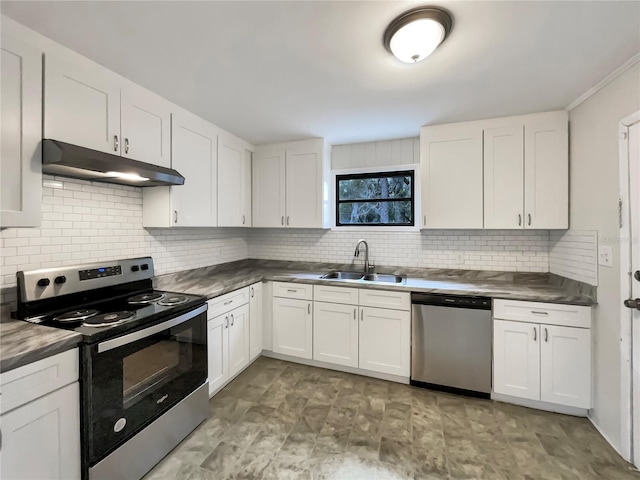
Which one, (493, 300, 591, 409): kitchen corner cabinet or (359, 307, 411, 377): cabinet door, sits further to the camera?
(359, 307, 411, 377): cabinet door

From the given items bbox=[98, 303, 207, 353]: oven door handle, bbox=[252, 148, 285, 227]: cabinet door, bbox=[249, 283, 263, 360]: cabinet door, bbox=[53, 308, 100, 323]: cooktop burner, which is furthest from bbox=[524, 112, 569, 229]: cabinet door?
bbox=[53, 308, 100, 323]: cooktop burner

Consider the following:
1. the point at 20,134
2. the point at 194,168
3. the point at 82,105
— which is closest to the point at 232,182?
the point at 194,168

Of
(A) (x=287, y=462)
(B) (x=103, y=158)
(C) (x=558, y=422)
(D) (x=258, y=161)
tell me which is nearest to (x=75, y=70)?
(B) (x=103, y=158)

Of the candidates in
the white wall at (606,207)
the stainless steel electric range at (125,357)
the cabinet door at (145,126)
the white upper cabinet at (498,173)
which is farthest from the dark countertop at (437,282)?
the cabinet door at (145,126)

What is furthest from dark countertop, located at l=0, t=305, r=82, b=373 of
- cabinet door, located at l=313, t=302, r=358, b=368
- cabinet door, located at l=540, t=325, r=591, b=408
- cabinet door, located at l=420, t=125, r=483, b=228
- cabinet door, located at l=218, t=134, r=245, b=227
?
cabinet door, located at l=540, t=325, r=591, b=408

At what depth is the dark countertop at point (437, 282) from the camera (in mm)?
2191

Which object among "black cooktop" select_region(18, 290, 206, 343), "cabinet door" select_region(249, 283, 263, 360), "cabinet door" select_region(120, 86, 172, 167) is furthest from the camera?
"cabinet door" select_region(249, 283, 263, 360)

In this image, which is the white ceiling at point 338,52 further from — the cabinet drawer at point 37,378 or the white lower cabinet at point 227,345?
the white lower cabinet at point 227,345

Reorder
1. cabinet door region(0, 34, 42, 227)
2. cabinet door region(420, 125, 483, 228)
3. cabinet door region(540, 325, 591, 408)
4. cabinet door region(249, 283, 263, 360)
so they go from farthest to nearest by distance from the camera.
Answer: cabinet door region(249, 283, 263, 360) < cabinet door region(420, 125, 483, 228) < cabinet door region(540, 325, 591, 408) < cabinet door region(0, 34, 42, 227)

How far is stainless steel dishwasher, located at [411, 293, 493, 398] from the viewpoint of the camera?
2312mm

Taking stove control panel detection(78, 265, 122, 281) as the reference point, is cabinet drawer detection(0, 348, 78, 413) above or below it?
below

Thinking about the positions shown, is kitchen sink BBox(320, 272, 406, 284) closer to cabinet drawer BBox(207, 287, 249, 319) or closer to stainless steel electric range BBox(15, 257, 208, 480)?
cabinet drawer BBox(207, 287, 249, 319)

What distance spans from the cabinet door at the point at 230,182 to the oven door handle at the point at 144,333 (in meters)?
1.19

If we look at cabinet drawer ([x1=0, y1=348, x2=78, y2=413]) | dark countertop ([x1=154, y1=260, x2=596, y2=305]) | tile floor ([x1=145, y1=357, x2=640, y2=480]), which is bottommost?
tile floor ([x1=145, y1=357, x2=640, y2=480])
